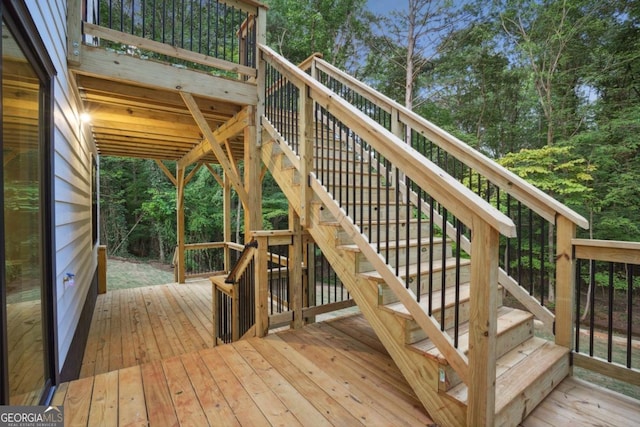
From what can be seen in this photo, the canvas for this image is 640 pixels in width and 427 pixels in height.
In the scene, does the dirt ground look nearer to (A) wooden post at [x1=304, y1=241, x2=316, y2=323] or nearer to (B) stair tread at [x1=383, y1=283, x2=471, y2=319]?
(A) wooden post at [x1=304, y1=241, x2=316, y2=323]

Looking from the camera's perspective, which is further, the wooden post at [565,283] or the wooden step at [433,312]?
the wooden post at [565,283]

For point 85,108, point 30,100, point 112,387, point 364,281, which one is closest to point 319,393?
point 364,281

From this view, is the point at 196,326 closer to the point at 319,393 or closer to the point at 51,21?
the point at 319,393

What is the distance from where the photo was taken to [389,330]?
6.21 feet

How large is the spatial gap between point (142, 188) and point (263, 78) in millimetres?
11901

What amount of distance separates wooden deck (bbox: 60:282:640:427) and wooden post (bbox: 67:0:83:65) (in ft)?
8.43

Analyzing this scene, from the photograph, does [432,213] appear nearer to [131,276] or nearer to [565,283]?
[565,283]

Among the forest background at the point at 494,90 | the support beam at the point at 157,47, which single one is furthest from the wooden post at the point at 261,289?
the forest background at the point at 494,90

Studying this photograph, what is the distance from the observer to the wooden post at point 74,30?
2490 millimetres

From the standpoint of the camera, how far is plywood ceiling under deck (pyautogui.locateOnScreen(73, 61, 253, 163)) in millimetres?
3080

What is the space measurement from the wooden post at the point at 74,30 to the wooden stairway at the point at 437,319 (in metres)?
2.22

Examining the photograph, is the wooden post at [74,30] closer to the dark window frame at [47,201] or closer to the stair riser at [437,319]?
the dark window frame at [47,201]

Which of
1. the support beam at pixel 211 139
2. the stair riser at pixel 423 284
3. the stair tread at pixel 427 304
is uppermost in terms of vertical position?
the support beam at pixel 211 139

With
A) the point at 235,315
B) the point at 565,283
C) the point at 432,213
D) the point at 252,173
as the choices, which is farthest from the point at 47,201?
the point at 565,283
